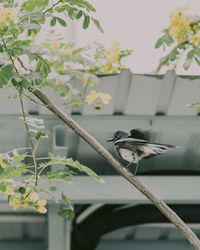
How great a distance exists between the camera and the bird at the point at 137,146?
0.64 meters

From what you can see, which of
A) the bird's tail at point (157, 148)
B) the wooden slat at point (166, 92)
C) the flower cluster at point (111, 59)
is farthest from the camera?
the flower cluster at point (111, 59)

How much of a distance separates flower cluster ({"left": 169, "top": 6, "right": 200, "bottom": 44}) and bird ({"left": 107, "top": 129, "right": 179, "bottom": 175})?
682 millimetres

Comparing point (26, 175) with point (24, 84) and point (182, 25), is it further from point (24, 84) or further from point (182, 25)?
point (182, 25)

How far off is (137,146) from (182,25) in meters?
0.77

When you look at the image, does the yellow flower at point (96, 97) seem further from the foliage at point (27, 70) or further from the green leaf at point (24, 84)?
the green leaf at point (24, 84)

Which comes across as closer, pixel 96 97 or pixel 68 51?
pixel 96 97

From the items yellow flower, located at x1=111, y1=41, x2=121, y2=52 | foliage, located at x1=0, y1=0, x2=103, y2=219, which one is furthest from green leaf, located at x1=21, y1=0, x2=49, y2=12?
yellow flower, located at x1=111, y1=41, x2=121, y2=52

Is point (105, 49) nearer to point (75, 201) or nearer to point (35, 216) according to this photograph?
point (75, 201)

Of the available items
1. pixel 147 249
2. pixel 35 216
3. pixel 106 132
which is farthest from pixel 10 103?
pixel 147 249

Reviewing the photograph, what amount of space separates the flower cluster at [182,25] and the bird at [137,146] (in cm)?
68

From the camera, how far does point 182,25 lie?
1.33 meters

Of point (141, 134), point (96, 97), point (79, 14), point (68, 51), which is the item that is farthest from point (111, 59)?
point (141, 134)

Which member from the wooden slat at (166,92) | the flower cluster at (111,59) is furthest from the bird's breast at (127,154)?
Result: the flower cluster at (111,59)

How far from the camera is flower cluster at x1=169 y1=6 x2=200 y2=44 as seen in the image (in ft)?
4.32
